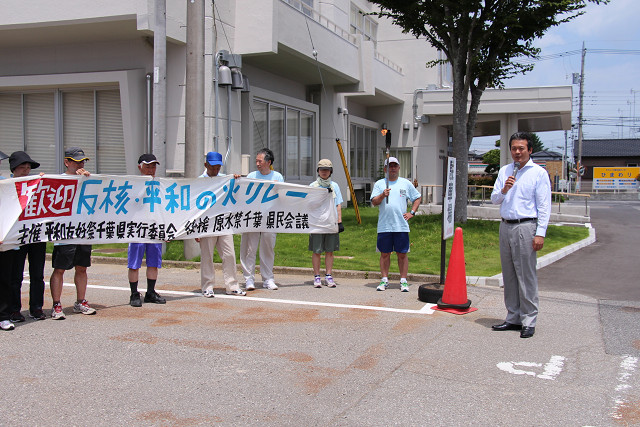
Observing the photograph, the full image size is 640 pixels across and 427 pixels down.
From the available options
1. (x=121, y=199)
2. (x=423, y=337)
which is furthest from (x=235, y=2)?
(x=423, y=337)

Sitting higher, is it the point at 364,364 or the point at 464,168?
the point at 464,168

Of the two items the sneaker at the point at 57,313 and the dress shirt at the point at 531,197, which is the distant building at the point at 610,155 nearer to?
the dress shirt at the point at 531,197

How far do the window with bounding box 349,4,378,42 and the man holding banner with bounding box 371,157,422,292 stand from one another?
1704 centimetres

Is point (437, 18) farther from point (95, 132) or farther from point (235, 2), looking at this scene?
point (95, 132)

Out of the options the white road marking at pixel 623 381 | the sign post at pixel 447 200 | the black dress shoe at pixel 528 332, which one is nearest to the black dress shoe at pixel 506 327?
the black dress shoe at pixel 528 332

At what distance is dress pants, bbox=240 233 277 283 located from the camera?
8.76 meters

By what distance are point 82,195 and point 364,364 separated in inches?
168

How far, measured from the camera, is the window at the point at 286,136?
1805 cm

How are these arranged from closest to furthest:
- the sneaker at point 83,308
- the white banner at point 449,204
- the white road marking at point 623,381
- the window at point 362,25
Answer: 1. the white road marking at point 623,381
2. the sneaker at point 83,308
3. the white banner at point 449,204
4. the window at point 362,25

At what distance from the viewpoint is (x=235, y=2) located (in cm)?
1538

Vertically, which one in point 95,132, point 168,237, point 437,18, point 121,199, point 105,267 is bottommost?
point 105,267

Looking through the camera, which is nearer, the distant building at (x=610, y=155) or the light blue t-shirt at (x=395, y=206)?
the light blue t-shirt at (x=395, y=206)

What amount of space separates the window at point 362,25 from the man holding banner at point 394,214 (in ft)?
55.9

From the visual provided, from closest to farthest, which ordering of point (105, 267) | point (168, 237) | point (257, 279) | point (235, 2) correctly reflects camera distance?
point (168, 237) → point (257, 279) → point (105, 267) → point (235, 2)
